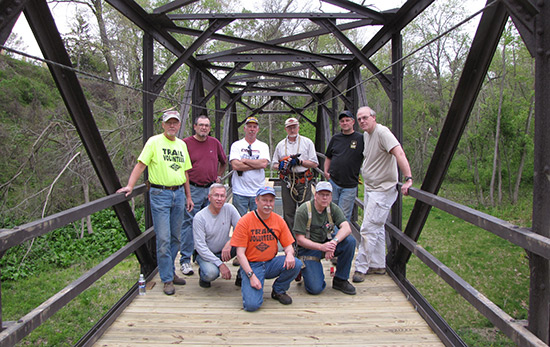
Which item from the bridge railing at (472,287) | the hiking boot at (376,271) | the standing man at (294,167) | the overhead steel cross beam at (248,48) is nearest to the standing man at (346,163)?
the standing man at (294,167)

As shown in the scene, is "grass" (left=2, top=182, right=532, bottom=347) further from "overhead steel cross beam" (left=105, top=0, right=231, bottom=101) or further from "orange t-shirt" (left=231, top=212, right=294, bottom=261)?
"orange t-shirt" (left=231, top=212, right=294, bottom=261)

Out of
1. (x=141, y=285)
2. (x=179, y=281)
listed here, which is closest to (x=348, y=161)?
(x=179, y=281)

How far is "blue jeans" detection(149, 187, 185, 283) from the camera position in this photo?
Result: 3.72 meters

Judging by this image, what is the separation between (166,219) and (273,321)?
135 centimetres

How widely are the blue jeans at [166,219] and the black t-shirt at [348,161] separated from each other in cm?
175

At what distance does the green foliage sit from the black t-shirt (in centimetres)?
921

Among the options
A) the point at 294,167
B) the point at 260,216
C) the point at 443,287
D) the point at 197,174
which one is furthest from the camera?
the point at 443,287

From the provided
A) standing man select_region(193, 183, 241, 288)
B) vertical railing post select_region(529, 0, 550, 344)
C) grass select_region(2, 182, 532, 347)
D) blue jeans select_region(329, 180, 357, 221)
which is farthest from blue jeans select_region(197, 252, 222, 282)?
grass select_region(2, 182, 532, 347)

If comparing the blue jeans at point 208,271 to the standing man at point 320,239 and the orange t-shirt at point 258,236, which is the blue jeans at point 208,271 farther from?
the standing man at point 320,239

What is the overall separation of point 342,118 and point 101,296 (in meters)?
9.82

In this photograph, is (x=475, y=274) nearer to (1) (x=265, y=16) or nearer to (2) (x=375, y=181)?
(2) (x=375, y=181)

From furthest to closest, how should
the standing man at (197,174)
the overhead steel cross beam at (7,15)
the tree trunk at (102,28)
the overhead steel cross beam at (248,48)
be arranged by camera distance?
1. the tree trunk at (102,28)
2. the overhead steel cross beam at (248,48)
3. the standing man at (197,174)
4. the overhead steel cross beam at (7,15)

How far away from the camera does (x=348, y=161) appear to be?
455 cm

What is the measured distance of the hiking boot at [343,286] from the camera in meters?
3.75
